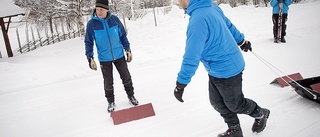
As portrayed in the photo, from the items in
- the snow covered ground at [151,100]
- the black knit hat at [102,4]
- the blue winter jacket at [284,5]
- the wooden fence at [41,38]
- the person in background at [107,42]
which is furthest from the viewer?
the wooden fence at [41,38]

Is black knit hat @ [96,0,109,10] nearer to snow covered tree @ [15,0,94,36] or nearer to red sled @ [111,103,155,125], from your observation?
red sled @ [111,103,155,125]

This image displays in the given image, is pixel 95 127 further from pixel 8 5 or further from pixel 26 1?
pixel 26 1

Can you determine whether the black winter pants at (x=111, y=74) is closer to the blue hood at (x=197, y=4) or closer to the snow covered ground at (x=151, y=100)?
the snow covered ground at (x=151, y=100)

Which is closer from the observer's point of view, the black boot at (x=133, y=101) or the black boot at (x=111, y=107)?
the black boot at (x=111, y=107)

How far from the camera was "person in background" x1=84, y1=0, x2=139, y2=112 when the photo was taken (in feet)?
11.0

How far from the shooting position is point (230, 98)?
2277 millimetres

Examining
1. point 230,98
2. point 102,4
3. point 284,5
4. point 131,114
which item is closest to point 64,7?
point 284,5

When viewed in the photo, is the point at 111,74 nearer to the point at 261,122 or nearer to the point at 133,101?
the point at 133,101

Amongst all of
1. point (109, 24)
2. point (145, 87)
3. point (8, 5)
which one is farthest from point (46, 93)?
point (8, 5)

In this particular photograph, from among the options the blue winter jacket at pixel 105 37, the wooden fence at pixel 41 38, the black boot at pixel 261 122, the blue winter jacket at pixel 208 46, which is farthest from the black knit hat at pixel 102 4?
the wooden fence at pixel 41 38

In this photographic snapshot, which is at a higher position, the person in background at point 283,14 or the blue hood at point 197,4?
the blue hood at point 197,4

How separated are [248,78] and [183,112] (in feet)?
6.16

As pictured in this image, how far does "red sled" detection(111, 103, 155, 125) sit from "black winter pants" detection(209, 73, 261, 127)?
4.24 ft

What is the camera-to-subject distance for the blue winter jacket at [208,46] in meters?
1.96
